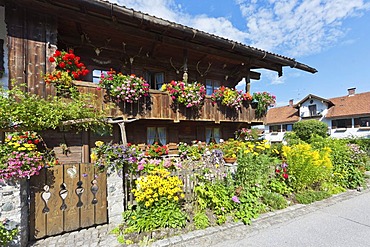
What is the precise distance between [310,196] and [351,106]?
2541 cm

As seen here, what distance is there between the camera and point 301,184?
18.9ft

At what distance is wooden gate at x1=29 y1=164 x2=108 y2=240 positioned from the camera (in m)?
3.57

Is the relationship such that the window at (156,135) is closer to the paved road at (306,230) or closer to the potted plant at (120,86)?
the potted plant at (120,86)

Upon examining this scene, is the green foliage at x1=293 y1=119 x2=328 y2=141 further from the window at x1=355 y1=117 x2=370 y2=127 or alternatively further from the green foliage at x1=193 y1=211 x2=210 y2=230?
the green foliage at x1=193 y1=211 x2=210 y2=230

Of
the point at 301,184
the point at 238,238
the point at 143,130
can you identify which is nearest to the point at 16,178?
the point at 238,238

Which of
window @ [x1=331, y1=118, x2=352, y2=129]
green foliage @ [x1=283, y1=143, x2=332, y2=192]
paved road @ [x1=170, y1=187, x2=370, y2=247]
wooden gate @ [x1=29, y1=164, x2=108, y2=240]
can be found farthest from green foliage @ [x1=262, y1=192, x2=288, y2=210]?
window @ [x1=331, y1=118, x2=352, y2=129]

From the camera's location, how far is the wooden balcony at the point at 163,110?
617cm

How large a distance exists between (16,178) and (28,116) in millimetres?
1217

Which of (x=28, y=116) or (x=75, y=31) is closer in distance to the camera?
(x=28, y=116)

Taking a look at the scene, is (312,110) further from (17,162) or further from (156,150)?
(17,162)

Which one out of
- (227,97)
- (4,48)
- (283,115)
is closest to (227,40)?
(227,97)

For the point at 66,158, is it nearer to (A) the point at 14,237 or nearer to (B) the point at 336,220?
(A) the point at 14,237

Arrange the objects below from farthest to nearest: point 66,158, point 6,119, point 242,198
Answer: point 66,158, point 242,198, point 6,119

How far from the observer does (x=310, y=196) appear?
5523 millimetres
